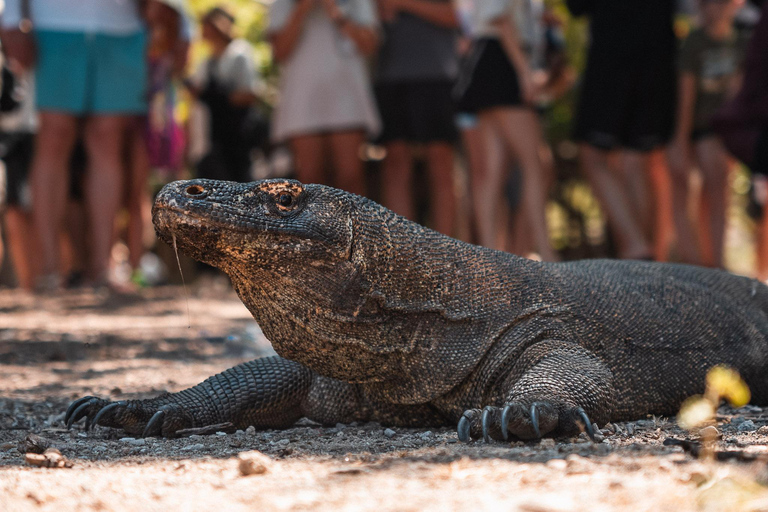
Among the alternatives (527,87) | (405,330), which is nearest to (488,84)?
(527,87)

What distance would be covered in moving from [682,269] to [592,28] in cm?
350

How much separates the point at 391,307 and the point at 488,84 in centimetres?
411

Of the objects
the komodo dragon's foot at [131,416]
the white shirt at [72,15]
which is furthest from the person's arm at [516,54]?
the komodo dragon's foot at [131,416]

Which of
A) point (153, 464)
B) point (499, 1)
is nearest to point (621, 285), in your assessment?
point (153, 464)

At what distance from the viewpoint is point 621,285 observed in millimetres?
3443

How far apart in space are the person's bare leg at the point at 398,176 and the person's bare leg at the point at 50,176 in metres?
2.52

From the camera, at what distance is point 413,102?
743 centimetres

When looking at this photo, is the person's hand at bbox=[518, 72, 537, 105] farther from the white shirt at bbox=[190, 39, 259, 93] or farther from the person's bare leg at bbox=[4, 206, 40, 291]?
the person's bare leg at bbox=[4, 206, 40, 291]

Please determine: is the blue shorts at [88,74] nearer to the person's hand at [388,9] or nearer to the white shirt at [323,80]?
the white shirt at [323,80]

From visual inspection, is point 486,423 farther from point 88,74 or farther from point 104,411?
point 88,74

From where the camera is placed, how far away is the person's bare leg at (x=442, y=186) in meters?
7.75

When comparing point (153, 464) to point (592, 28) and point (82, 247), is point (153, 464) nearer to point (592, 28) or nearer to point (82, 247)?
point (592, 28)

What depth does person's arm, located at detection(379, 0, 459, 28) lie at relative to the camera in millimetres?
7160

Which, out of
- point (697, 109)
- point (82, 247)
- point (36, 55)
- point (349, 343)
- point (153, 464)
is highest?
point (36, 55)
